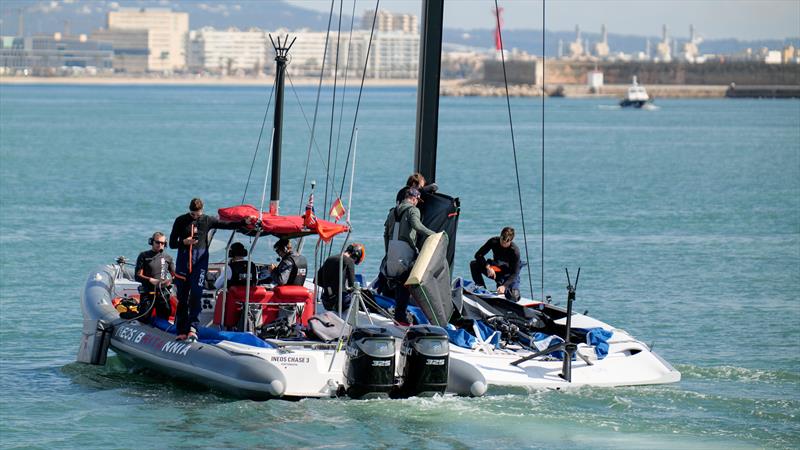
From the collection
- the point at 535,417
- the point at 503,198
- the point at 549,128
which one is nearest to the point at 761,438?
the point at 535,417

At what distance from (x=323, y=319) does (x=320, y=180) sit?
36.2 meters

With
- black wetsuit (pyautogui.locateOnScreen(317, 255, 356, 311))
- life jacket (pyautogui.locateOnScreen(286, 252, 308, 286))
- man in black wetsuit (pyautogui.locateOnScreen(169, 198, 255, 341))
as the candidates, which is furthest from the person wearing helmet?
man in black wetsuit (pyautogui.locateOnScreen(169, 198, 255, 341))

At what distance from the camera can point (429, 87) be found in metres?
15.6

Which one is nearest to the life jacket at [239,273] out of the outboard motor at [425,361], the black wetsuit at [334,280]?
the black wetsuit at [334,280]

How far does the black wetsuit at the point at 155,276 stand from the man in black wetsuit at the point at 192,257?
3.43 feet

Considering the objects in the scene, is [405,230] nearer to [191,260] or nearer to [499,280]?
[191,260]

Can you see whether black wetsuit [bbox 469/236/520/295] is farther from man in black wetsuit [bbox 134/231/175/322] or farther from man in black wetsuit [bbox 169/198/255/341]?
man in black wetsuit [bbox 134/231/175/322]

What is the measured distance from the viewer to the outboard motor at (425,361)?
1300cm

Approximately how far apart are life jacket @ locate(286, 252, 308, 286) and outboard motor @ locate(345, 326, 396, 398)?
6.05 ft

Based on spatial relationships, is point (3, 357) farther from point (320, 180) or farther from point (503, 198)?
point (320, 180)

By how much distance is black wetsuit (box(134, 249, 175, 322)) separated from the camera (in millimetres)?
15492

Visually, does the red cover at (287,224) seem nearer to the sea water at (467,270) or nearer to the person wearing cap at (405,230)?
the person wearing cap at (405,230)

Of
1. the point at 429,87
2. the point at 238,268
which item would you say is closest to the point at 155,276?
the point at 238,268

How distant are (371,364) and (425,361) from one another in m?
0.49
